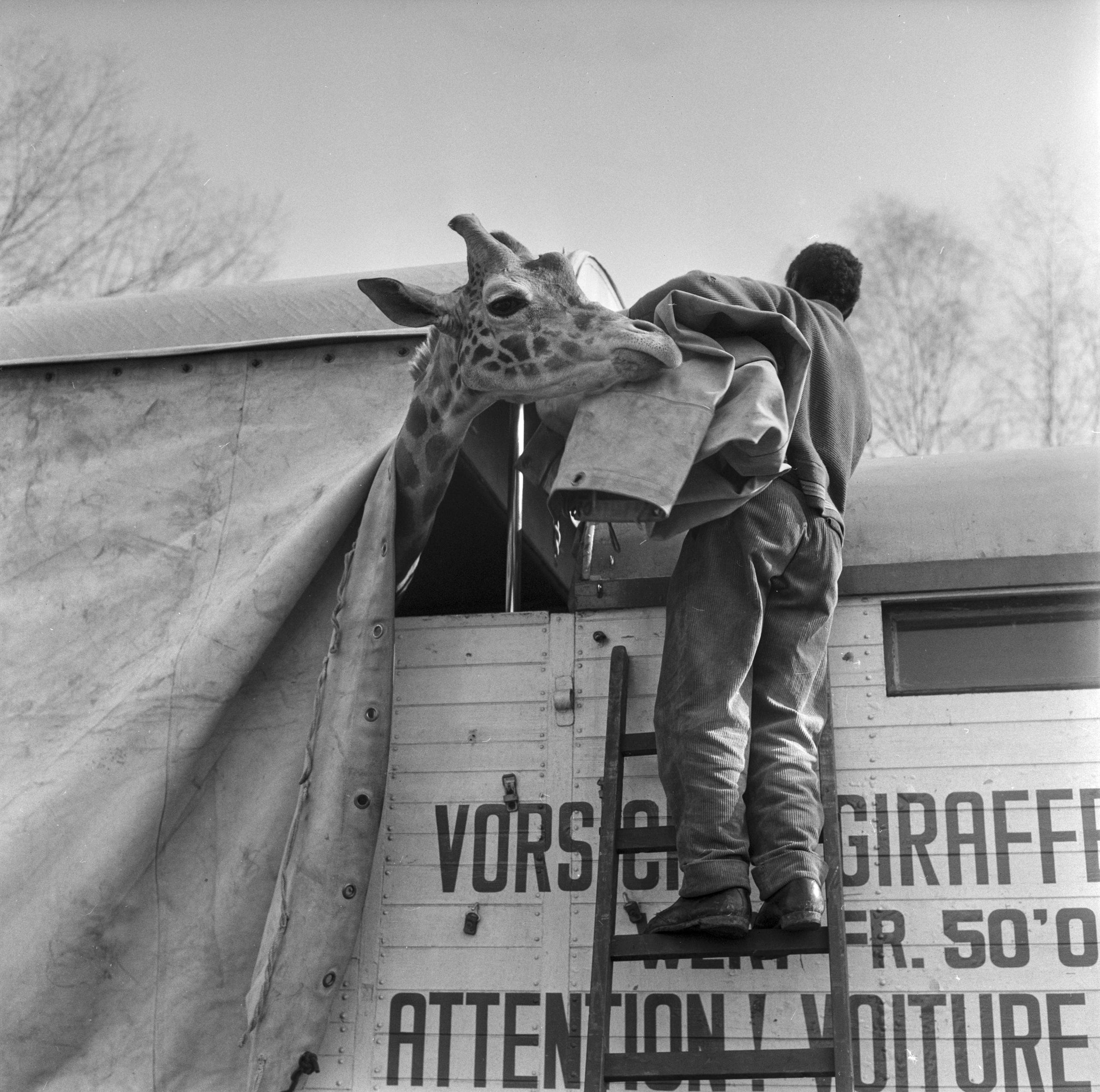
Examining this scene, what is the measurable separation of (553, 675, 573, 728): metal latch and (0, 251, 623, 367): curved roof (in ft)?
4.49

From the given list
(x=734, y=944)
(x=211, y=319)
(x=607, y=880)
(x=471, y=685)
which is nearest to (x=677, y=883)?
(x=607, y=880)

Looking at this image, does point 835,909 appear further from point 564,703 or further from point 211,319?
point 211,319

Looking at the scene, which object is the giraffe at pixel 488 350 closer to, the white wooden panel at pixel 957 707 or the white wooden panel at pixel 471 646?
the white wooden panel at pixel 471 646

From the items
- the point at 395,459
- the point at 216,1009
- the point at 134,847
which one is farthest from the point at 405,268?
the point at 216,1009

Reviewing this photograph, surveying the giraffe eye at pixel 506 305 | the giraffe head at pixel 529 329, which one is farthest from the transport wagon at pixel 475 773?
the giraffe eye at pixel 506 305

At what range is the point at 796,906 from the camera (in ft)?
13.0

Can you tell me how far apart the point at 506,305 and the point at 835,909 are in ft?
6.52

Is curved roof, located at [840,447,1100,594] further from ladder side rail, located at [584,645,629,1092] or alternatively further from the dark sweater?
ladder side rail, located at [584,645,629,1092]

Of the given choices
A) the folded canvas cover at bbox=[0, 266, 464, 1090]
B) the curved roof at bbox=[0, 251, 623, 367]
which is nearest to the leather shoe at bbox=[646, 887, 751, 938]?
the folded canvas cover at bbox=[0, 266, 464, 1090]

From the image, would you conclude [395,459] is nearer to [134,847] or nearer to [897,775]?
[134,847]

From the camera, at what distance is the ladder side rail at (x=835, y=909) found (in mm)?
3896

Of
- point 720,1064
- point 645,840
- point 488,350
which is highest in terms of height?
point 488,350

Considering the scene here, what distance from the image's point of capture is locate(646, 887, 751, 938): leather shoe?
393 cm

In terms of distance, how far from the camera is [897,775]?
4.52 metres
